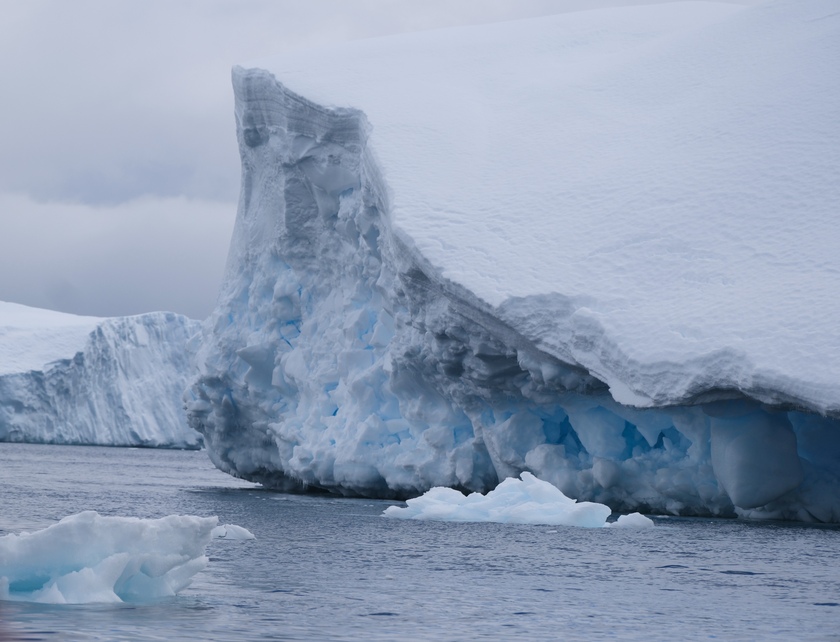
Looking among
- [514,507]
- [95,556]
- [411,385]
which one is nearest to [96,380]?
[411,385]

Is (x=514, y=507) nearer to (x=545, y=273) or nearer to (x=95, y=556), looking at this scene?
(x=545, y=273)

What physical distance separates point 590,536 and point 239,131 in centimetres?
1212

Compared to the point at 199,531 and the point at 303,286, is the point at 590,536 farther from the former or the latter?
the point at 303,286

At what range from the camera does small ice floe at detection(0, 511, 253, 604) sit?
6.91 metres

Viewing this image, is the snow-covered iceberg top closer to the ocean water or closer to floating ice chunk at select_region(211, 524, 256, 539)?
the ocean water

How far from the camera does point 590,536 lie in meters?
12.0

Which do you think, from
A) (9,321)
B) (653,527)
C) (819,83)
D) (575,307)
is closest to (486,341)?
(575,307)

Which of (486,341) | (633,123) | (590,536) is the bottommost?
(590,536)

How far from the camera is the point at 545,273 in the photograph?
48.4ft

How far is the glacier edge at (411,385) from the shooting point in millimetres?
13328

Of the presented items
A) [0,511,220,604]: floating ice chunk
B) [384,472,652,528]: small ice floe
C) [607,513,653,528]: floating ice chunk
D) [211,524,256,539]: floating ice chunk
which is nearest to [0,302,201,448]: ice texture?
[384,472,652,528]: small ice floe

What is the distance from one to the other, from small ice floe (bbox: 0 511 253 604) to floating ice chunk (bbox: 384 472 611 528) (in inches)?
250

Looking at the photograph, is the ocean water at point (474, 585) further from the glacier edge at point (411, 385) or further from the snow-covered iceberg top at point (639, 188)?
the snow-covered iceberg top at point (639, 188)

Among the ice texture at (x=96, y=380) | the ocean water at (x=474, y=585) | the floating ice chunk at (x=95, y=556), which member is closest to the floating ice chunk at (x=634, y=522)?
the ocean water at (x=474, y=585)
